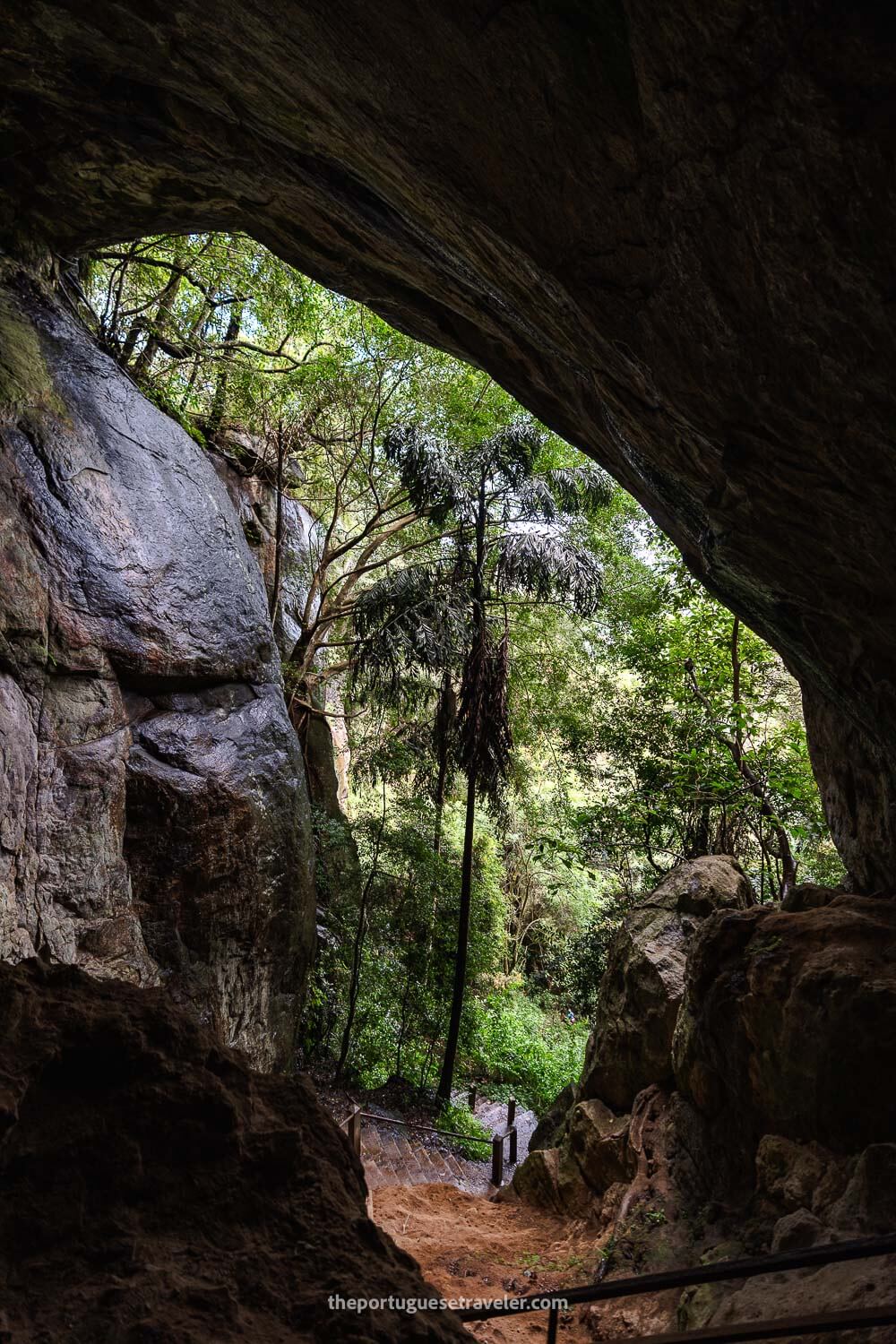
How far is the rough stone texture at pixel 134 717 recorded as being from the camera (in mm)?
5020

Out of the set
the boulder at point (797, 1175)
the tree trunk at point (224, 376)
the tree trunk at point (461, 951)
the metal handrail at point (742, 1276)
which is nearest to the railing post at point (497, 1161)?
the tree trunk at point (461, 951)

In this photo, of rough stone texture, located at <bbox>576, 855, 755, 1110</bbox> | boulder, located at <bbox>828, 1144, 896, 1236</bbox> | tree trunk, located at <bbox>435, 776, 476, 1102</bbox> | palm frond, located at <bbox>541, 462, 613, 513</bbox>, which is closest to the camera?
boulder, located at <bbox>828, 1144, 896, 1236</bbox>

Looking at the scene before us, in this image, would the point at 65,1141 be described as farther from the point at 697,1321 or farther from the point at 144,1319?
the point at 697,1321

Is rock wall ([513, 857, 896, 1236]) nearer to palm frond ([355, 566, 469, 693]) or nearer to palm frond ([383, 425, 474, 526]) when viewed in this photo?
palm frond ([355, 566, 469, 693])

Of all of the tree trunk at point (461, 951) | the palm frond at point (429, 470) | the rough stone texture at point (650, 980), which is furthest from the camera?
the palm frond at point (429, 470)

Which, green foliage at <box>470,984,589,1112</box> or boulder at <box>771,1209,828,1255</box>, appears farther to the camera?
green foliage at <box>470,984,589,1112</box>

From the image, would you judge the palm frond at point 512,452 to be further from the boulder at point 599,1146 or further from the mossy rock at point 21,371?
the boulder at point 599,1146

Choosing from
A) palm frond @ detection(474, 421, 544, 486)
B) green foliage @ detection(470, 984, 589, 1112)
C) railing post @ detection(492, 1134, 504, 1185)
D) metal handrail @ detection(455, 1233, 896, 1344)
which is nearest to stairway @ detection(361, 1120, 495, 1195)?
railing post @ detection(492, 1134, 504, 1185)

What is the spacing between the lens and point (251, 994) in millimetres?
6484

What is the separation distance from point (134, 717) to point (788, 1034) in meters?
5.07

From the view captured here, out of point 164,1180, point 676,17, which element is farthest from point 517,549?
point 164,1180

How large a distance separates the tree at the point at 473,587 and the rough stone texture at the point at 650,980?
250cm

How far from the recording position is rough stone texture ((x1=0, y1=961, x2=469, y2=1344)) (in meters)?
1.63

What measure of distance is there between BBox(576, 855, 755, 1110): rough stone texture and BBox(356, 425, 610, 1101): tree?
2502 millimetres
